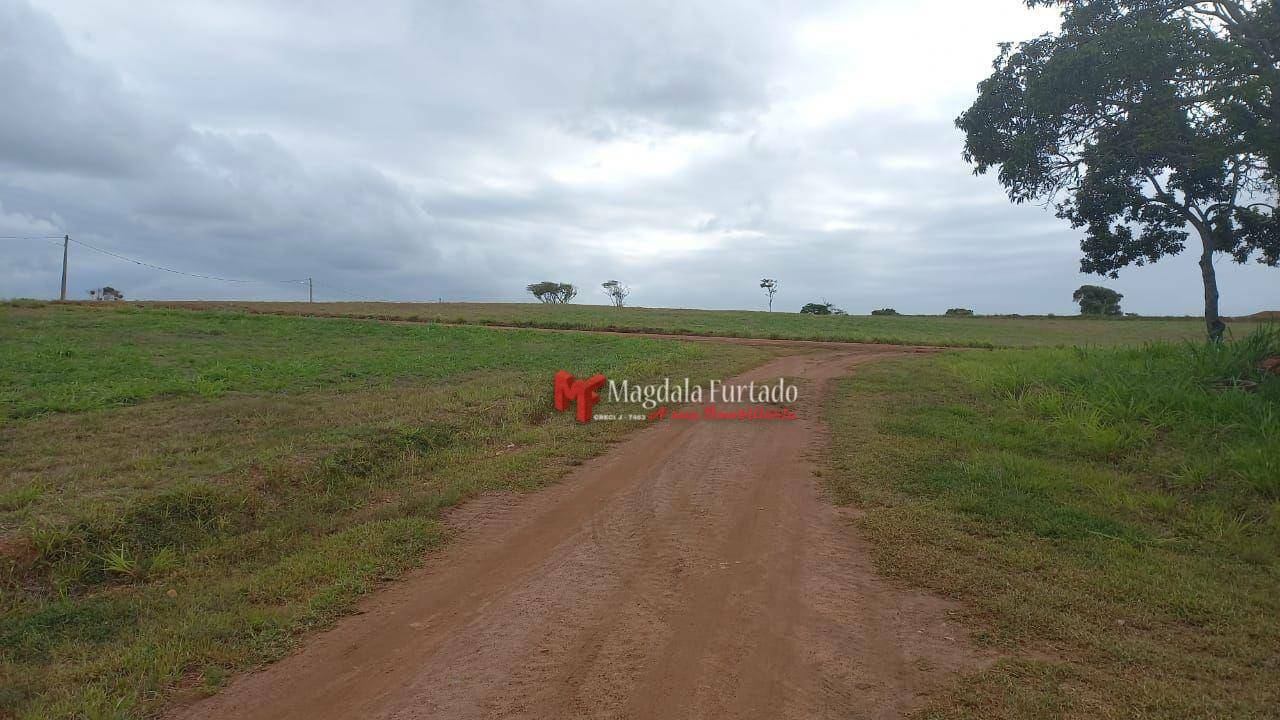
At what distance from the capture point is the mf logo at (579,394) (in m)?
11.5

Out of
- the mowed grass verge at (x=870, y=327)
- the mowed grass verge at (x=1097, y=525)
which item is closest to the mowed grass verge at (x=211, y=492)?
the mowed grass verge at (x=1097, y=525)

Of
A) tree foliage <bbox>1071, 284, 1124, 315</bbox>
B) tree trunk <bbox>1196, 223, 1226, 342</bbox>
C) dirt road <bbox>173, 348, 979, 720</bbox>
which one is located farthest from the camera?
tree foliage <bbox>1071, 284, 1124, 315</bbox>

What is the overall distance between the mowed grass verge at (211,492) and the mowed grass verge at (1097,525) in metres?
4.08

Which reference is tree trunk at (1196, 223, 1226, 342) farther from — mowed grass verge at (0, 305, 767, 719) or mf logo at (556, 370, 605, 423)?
mf logo at (556, 370, 605, 423)

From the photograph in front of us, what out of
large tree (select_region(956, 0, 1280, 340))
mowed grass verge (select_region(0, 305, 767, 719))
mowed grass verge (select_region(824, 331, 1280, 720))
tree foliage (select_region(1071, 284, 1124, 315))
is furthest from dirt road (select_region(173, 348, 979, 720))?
tree foliage (select_region(1071, 284, 1124, 315))

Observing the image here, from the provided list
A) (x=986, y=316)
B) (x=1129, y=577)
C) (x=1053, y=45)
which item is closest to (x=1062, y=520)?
(x=1129, y=577)

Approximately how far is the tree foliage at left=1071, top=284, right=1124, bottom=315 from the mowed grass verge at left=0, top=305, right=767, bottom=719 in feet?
233

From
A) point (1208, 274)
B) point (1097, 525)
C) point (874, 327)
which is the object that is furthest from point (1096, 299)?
point (1097, 525)

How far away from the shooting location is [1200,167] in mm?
13516

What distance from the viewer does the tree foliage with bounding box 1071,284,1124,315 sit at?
69.9 metres

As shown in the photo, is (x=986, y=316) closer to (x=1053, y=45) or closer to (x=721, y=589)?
(x=1053, y=45)

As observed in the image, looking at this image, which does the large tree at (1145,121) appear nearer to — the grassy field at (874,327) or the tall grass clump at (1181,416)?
the tall grass clump at (1181,416)

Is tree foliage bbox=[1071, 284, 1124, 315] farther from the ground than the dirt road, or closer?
farther from the ground

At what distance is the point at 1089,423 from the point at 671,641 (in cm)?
791
